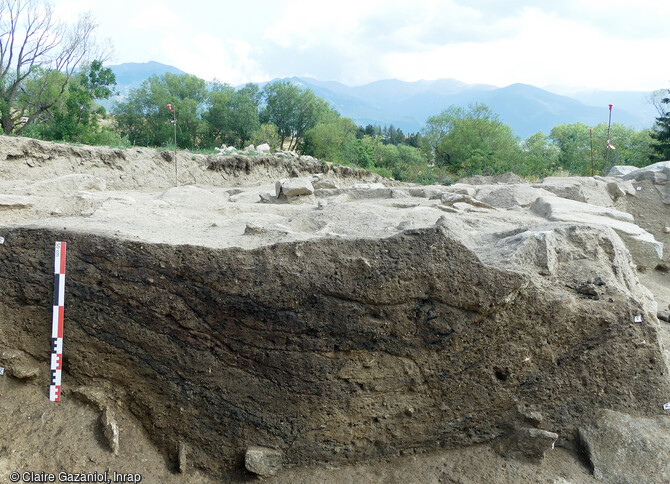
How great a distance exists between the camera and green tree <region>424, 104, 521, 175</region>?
77.6 ft

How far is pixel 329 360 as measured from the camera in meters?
2.78

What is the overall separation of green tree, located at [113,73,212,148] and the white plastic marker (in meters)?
25.2

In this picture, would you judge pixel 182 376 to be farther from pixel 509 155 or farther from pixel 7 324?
pixel 509 155

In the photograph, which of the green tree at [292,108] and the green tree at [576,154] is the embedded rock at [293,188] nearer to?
the green tree at [576,154]

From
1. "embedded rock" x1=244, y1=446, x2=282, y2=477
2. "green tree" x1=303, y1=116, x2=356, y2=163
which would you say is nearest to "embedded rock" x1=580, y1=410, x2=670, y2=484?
"embedded rock" x1=244, y1=446, x2=282, y2=477

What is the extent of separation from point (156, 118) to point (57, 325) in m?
26.8

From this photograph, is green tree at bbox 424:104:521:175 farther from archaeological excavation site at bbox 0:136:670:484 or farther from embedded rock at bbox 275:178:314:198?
archaeological excavation site at bbox 0:136:670:484

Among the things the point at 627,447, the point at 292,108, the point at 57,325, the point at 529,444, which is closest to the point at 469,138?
the point at 292,108

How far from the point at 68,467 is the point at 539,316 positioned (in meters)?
3.03

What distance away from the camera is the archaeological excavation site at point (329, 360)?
2701mm

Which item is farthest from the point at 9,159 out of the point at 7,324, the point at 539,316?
the point at 539,316

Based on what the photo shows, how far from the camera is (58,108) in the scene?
20.4 metres
